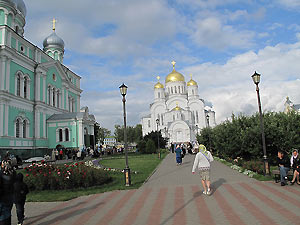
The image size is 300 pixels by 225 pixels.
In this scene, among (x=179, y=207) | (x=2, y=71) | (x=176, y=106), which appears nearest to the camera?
(x=179, y=207)

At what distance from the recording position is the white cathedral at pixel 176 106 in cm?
6819

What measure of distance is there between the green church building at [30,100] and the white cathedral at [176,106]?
116 feet

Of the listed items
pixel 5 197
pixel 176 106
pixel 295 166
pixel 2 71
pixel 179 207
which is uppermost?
pixel 176 106

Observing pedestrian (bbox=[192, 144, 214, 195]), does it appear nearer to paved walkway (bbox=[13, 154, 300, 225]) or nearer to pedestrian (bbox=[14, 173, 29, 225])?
paved walkway (bbox=[13, 154, 300, 225])

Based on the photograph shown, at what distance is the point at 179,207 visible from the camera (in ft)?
22.8

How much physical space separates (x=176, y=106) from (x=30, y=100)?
4576 centimetres

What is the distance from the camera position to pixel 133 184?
1073cm

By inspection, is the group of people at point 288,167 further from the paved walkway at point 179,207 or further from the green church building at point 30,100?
the green church building at point 30,100

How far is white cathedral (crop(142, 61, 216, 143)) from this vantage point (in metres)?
68.2

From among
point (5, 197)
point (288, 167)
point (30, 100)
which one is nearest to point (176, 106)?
point (30, 100)

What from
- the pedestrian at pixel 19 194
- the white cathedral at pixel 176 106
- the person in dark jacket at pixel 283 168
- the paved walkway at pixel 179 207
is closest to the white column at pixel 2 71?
the paved walkway at pixel 179 207

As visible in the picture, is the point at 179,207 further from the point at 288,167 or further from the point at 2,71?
the point at 2,71

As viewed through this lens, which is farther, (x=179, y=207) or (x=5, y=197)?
(x=179, y=207)

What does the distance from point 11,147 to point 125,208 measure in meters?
22.4
